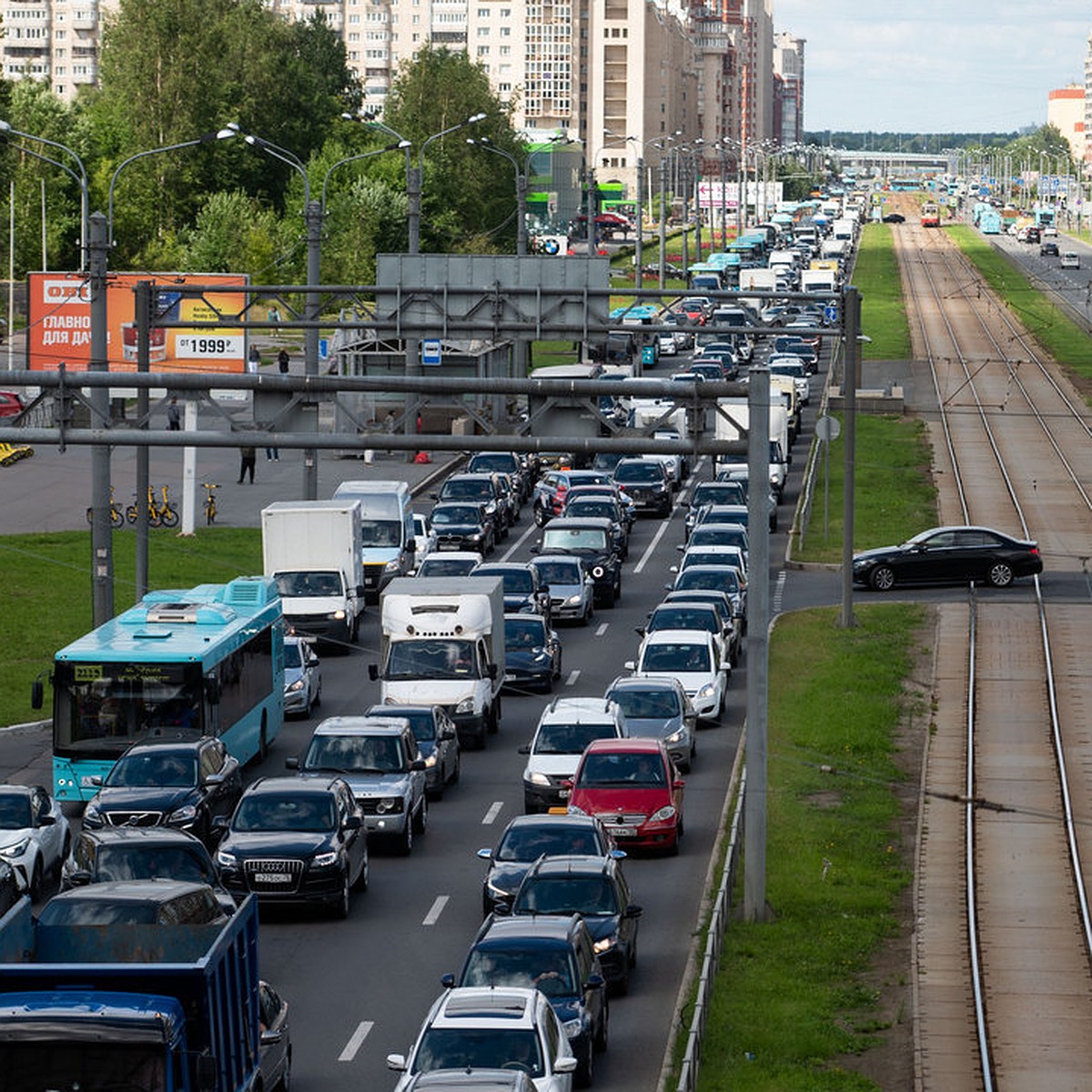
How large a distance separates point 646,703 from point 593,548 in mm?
17059

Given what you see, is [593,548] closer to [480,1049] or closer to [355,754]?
[355,754]

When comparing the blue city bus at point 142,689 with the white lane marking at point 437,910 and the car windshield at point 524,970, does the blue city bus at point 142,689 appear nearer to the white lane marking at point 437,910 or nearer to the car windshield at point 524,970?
the white lane marking at point 437,910

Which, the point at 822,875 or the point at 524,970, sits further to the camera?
the point at 822,875

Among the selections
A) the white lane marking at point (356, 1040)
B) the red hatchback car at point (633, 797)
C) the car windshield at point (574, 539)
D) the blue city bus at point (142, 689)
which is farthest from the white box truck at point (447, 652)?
the white lane marking at point (356, 1040)

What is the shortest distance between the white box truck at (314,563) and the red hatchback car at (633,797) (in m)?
15.9

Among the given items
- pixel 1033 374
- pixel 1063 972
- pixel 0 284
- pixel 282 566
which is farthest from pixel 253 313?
pixel 1063 972

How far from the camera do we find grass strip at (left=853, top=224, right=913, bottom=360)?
110000 millimetres

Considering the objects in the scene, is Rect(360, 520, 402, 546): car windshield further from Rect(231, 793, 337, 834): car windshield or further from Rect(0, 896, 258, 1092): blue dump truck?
Rect(0, 896, 258, 1092): blue dump truck

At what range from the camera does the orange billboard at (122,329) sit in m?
48.8

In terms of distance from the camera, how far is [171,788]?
30.0 meters

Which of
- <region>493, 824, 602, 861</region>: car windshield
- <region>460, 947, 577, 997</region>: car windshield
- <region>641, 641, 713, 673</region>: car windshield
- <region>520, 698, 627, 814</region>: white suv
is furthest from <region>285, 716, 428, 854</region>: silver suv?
<region>460, 947, 577, 997</region>: car windshield

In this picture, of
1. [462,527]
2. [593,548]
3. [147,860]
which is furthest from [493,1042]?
[462,527]

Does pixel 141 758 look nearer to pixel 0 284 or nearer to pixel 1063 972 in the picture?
pixel 1063 972

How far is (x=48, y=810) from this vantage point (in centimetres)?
2923
